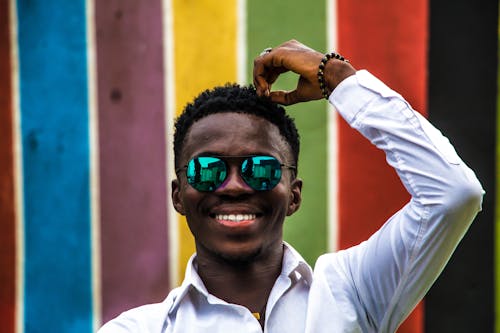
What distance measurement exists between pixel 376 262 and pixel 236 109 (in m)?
0.57

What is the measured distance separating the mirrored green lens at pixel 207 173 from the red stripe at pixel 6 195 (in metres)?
1.65

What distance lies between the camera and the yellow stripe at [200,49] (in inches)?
132

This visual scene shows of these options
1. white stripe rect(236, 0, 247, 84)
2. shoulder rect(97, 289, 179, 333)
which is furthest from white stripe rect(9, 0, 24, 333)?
shoulder rect(97, 289, 179, 333)

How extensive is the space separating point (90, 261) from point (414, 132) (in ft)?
6.41

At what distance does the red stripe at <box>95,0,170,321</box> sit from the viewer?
11.1ft

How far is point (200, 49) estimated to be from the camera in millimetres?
3371

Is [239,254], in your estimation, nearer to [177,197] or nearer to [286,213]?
[286,213]

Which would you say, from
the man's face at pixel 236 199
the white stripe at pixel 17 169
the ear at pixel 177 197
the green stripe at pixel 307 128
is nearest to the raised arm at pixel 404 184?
the man's face at pixel 236 199

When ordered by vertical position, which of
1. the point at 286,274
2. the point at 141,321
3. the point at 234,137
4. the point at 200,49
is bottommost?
the point at 141,321

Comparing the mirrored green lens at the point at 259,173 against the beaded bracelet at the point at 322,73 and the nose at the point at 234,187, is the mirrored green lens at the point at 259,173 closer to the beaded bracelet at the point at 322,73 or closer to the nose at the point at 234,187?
the nose at the point at 234,187

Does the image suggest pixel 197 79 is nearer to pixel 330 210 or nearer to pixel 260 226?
pixel 330 210

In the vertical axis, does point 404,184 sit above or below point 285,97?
below

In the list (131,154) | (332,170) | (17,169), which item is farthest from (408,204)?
(17,169)

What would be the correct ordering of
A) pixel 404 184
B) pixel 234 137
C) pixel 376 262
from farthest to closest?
pixel 234 137
pixel 376 262
pixel 404 184
